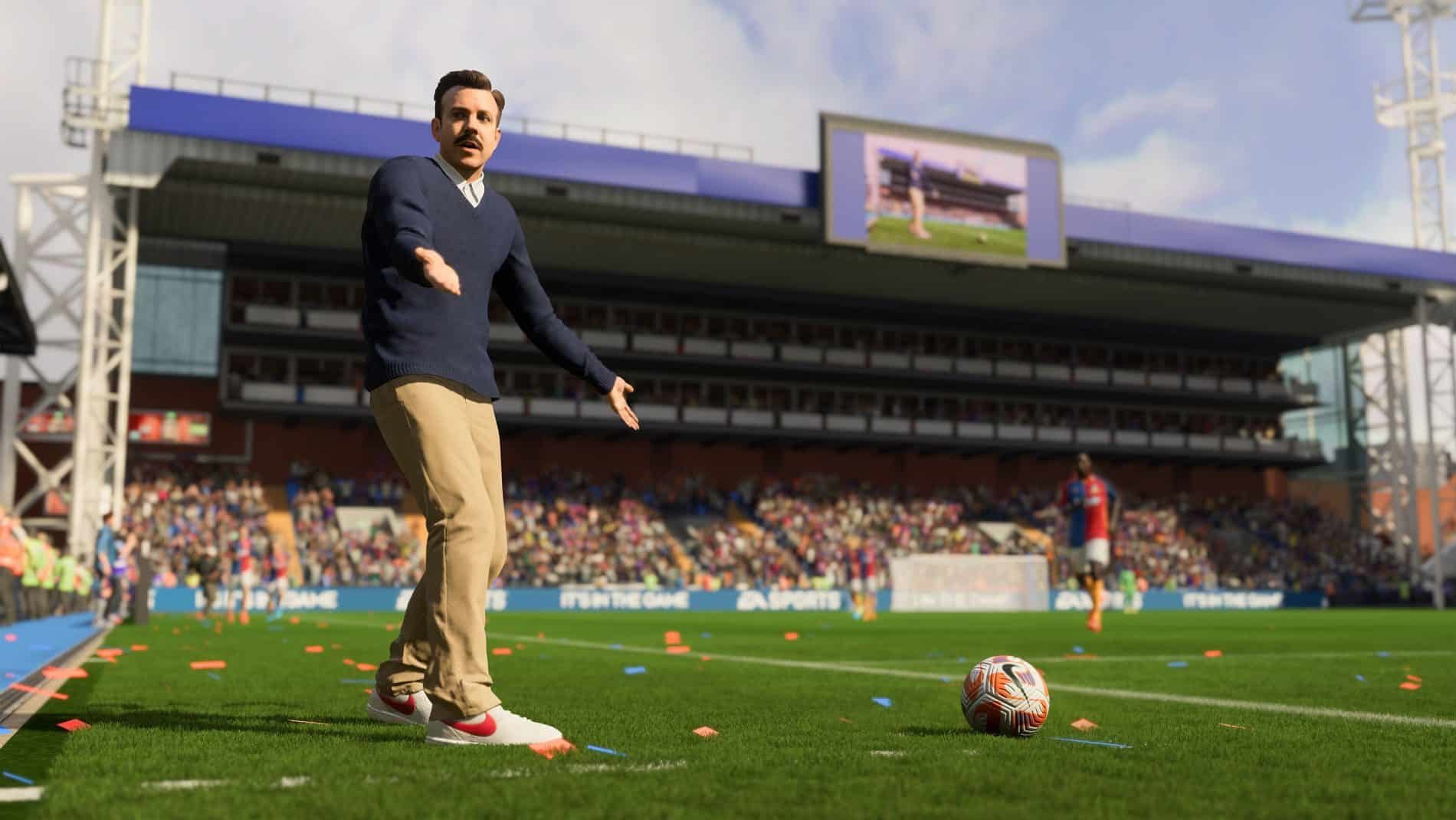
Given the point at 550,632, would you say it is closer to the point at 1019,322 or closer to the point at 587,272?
the point at 587,272

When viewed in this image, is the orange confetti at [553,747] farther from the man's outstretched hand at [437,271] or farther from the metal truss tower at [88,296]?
the metal truss tower at [88,296]

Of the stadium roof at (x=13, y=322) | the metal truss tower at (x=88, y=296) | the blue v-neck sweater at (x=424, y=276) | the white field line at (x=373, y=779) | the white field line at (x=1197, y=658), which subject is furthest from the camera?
the metal truss tower at (x=88, y=296)

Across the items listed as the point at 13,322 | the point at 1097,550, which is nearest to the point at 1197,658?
the point at 1097,550

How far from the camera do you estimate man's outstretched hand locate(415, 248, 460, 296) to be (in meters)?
3.76

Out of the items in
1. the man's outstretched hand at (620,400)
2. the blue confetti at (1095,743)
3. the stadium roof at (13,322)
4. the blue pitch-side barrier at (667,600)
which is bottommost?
the blue pitch-side barrier at (667,600)

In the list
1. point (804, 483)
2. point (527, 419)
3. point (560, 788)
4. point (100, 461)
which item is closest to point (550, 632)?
point (560, 788)

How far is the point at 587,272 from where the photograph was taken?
44.9m

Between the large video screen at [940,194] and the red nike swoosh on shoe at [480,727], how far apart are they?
1362 inches

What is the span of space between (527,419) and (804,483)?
35.6 feet

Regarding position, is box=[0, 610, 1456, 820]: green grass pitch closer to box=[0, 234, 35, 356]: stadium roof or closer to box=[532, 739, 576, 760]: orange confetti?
box=[532, 739, 576, 760]: orange confetti

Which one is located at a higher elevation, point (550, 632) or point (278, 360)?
point (278, 360)

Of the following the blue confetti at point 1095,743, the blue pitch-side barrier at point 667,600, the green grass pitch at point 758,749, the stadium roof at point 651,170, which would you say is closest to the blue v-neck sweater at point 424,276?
the green grass pitch at point 758,749

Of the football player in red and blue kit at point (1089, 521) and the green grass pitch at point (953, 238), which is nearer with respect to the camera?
the football player in red and blue kit at point (1089, 521)

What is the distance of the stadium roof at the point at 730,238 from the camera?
3359cm
